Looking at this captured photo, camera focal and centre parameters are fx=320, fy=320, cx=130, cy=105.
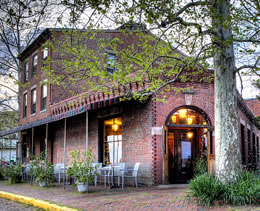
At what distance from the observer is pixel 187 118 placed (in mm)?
13594

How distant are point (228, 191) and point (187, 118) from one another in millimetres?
6222

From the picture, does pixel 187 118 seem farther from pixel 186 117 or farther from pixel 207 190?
pixel 207 190

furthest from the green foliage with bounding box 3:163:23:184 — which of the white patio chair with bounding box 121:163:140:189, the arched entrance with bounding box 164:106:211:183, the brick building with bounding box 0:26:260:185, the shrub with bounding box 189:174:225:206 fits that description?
the shrub with bounding box 189:174:225:206

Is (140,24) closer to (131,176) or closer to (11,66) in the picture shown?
(131,176)

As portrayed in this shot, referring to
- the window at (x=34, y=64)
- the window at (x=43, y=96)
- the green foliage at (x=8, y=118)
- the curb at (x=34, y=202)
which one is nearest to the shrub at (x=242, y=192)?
the curb at (x=34, y=202)

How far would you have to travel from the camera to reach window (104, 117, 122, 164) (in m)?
14.9

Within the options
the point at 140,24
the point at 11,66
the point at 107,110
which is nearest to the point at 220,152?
the point at 140,24

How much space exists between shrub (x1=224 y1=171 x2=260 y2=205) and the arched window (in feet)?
18.8

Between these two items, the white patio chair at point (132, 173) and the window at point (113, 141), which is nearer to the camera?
the white patio chair at point (132, 173)

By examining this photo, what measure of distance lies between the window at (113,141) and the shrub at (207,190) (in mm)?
7103

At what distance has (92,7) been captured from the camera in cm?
878

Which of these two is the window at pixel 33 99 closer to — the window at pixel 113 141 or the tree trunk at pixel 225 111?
the window at pixel 113 141

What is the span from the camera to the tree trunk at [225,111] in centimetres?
818

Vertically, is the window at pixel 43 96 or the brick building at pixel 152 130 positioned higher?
the window at pixel 43 96
